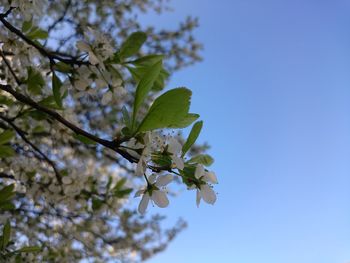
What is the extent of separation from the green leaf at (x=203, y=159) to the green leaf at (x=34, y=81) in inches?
42.3

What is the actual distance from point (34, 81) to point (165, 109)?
117 cm

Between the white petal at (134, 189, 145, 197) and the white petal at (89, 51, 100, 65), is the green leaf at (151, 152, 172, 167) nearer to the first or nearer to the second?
the white petal at (134, 189, 145, 197)

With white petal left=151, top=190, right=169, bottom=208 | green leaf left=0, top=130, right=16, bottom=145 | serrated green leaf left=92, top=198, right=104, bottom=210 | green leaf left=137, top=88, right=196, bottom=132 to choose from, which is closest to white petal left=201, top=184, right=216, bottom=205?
white petal left=151, top=190, right=169, bottom=208

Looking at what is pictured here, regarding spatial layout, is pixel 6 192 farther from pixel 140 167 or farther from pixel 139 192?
pixel 140 167

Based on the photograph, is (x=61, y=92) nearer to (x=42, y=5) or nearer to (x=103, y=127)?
(x=42, y=5)

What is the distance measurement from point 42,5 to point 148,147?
1066 millimetres

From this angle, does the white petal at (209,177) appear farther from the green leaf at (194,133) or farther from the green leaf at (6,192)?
the green leaf at (6,192)

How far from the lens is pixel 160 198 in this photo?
124 centimetres

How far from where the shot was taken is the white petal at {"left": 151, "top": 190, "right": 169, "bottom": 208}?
124 centimetres

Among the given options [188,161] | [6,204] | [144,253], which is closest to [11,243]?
[6,204]

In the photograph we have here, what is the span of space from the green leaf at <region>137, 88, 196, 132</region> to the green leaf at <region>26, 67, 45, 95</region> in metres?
1.12

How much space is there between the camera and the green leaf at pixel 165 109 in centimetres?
111

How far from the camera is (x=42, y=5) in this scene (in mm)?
1876

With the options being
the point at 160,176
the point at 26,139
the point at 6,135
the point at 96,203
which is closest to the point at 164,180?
the point at 160,176
